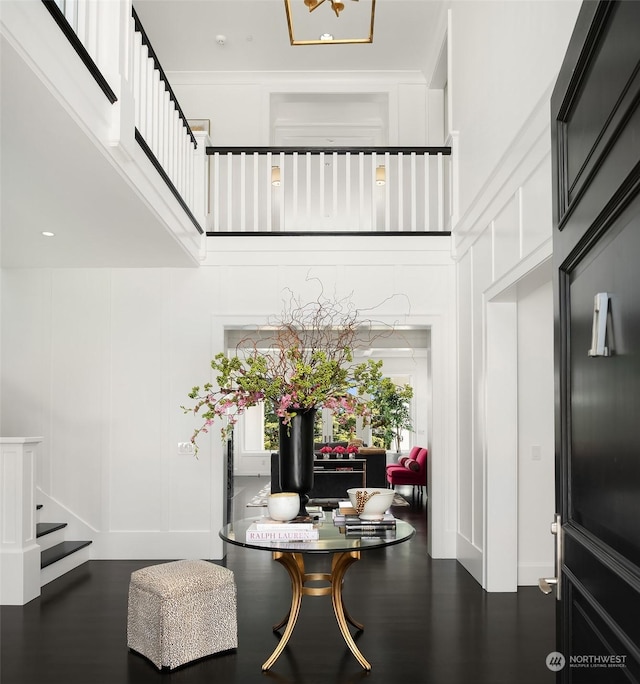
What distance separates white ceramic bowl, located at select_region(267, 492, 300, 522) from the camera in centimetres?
376

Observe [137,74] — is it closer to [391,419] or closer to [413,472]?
[413,472]

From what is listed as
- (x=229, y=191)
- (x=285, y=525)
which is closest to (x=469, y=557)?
(x=285, y=525)

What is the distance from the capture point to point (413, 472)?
1042 cm

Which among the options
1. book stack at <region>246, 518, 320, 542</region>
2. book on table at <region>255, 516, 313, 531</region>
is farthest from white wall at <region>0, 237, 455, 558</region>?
book stack at <region>246, 518, 320, 542</region>

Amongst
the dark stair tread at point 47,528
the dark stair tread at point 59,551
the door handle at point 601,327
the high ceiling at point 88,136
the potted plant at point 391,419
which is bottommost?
the dark stair tread at point 59,551

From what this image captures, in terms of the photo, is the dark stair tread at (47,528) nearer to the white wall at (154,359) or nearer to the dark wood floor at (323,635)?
the white wall at (154,359)

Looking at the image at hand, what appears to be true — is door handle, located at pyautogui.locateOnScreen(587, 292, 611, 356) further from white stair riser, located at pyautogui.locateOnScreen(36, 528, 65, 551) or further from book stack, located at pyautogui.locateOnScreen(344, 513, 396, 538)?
white stair riser, located at pyautogui.locateOnScreen(36, 528, 65, 551)

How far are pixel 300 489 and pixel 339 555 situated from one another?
0.41m

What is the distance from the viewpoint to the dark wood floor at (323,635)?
3.59 meters

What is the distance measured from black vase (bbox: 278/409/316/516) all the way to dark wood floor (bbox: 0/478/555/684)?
97 centimetres

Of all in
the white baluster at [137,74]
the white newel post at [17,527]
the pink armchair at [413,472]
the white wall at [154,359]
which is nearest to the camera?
the white baluster at [137,74]

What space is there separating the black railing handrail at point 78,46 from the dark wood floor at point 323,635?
3.01 m

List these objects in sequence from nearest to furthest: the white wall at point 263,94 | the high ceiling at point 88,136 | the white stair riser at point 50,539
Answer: the high ceiling at point 88,136 < the white stair riser at point 50,539 < the white wall at point 263,94

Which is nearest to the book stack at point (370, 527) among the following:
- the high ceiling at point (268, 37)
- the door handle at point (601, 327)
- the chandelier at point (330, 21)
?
the door handle at point (601, 327)
